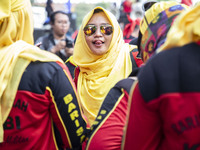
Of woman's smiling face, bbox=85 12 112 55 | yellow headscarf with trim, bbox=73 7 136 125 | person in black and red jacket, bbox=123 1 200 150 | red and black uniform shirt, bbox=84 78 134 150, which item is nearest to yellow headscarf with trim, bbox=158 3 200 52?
person in black and red jacket, bbox=123 1 200 150

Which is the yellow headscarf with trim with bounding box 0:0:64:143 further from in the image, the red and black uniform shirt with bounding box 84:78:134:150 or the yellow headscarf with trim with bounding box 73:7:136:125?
the yellow headscarf with trim with bounding box 73:7:136:125

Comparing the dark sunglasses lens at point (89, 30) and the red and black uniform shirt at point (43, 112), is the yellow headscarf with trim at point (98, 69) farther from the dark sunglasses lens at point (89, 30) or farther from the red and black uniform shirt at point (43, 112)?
the red and black uniform shirt at point (43, 112)

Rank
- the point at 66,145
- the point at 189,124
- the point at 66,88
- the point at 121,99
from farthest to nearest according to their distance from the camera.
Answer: the point at 66,145, the point at 66,88, the point at 121,99, the point at 189,124

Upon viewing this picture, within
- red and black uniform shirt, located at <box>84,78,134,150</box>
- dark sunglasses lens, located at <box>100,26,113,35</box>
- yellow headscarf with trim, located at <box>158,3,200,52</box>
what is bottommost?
red and black uniform shirt, located at <box>84,78,134,150</box>

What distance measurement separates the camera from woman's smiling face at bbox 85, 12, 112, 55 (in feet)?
10.9

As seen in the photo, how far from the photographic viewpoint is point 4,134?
185 cm

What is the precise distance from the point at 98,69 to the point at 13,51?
5.06ft

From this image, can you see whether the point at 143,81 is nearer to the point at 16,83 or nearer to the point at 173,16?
the point at 173,16

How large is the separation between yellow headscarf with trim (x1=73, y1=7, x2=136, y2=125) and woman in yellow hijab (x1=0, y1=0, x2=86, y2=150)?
1.09 meters

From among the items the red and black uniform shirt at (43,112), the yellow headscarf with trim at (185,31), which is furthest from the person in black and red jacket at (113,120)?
the yellow headscarf with trim at (185,31)

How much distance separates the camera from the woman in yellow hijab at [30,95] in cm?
181

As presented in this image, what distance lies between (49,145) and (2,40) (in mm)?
751

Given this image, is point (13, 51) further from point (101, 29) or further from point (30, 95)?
point (101, 29)

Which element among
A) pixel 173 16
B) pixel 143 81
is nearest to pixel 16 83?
pixel 143 81
